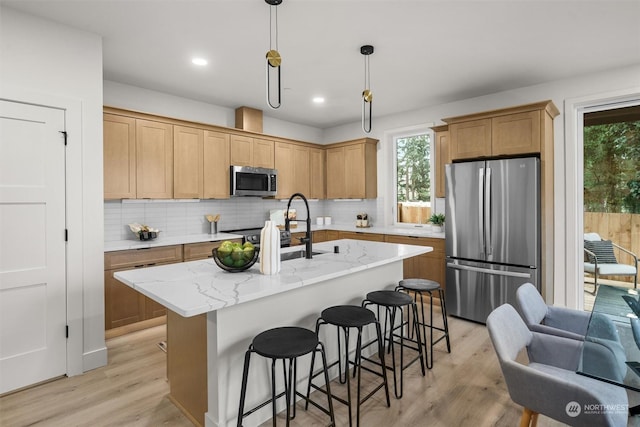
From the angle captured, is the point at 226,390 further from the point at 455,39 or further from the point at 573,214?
the point at 573,214

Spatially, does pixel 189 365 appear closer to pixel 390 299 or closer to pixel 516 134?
pixel 390 299

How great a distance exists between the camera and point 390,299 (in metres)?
2.43

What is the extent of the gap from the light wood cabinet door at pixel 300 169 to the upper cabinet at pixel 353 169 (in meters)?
0.49

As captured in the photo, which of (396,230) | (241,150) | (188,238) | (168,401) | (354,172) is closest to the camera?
(168,401)

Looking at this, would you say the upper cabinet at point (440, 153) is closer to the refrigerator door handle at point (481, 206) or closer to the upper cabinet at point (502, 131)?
the upper cabinet at point (502, 131)

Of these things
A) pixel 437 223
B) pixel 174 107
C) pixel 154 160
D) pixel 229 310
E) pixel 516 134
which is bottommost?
pixel 229 310

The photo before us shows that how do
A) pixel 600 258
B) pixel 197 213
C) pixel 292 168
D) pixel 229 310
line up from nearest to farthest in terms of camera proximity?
pixel 229 310 → pixel 600 258 → pixel 197 213 → pixel 292 168

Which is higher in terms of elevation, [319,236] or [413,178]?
[413,178]

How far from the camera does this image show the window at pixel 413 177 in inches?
203

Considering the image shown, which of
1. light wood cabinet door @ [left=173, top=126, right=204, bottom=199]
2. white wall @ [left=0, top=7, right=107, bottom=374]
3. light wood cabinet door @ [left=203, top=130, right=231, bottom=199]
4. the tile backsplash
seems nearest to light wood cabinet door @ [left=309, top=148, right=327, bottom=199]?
the tile backsplash

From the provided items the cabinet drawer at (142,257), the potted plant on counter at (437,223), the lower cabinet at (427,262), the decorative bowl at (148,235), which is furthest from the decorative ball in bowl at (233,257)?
the potted plant on counter at (437,223)

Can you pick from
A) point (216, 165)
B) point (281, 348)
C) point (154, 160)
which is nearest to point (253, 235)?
point (216, 165)

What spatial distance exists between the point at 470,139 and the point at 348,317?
2883mm

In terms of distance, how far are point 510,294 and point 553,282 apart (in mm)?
709
